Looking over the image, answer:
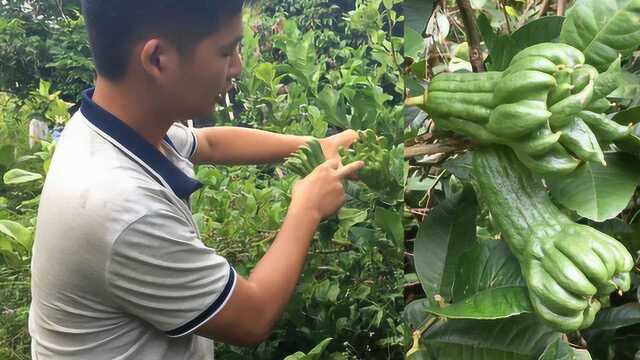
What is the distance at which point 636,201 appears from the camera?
876mm

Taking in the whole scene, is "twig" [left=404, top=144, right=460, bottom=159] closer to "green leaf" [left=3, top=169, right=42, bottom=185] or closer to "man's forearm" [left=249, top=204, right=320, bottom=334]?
"man's forearm" [left=249, top=204, right=320, bottom=334]

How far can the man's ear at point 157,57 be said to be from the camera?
2.98 feet

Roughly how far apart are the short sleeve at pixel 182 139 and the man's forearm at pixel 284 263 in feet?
0.63

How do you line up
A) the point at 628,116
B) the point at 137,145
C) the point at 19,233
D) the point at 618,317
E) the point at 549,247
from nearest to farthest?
the point at 549,247 → the point at 628,116 → the point at 618,317 → the point at 137,145 → the point at 19,233

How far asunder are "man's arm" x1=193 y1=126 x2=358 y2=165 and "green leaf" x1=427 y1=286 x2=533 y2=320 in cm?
43

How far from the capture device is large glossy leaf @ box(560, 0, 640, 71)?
A: 629 millimetres

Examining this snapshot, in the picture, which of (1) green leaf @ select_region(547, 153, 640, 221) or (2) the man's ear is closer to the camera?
(1) green leaf @ select_region(547, 153, 640, 221)

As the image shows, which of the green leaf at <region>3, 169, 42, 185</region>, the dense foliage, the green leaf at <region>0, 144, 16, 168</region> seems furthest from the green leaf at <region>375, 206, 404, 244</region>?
the green leaf at <region>0, 144, 16, 168</region>

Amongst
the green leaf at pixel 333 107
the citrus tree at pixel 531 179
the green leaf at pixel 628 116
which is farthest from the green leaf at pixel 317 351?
the green leaf at pixel 628 116

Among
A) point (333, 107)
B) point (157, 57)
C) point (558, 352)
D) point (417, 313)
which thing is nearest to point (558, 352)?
point (558, 352)

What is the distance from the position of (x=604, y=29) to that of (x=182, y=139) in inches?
24.9

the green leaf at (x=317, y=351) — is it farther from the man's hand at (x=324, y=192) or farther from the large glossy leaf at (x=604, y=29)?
the large glossy leaf at (x=604, y=29)

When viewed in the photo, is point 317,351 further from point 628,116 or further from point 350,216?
point 628,116

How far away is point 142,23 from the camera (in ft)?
2.93
